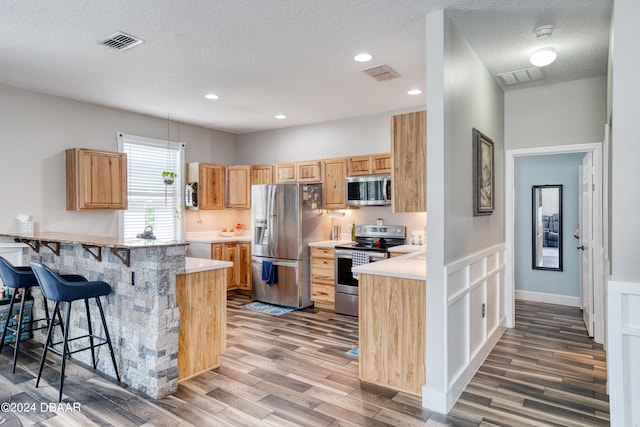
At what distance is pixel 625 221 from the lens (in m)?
2.05

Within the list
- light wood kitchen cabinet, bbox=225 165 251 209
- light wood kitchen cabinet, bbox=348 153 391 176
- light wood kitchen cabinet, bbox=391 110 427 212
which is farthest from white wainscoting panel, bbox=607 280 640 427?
light wood kitchen cabinet, bbox=225 165 251 209

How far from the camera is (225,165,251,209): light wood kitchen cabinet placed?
20.9 feet

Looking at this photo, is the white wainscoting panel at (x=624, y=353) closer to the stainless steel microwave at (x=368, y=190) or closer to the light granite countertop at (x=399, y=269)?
the light granite countertop at (x=399, y=269)

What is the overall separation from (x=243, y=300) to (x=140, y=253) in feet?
10.1

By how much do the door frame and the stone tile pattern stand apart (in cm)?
350

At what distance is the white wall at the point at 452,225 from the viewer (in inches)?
102

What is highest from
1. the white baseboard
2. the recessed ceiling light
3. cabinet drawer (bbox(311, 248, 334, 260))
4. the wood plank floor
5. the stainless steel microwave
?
the recessed ceiling light

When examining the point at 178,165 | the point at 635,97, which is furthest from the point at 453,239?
the point at 178,165

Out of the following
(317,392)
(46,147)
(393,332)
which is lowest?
(317,392)

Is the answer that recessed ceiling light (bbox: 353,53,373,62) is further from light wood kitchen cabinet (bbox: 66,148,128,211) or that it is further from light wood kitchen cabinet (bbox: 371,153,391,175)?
light wood kitchen cabinet (bbox: 66,148,128,211)

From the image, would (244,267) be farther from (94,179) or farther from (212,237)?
(94,179)

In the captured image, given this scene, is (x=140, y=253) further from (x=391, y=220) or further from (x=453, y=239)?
(x=391, y=220)

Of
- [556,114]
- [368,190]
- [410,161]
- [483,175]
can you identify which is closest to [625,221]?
[410,161]

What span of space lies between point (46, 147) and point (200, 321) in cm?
296
